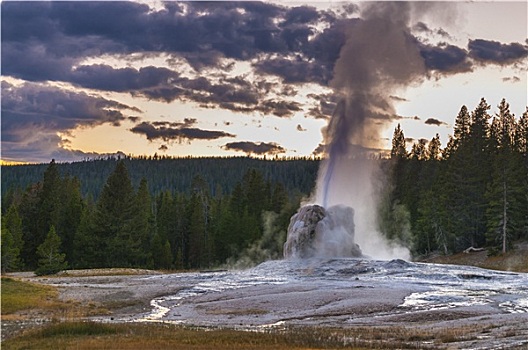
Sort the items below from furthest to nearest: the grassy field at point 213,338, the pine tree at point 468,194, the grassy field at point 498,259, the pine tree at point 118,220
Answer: the pine tree at point 468,194, the pine tree at point 118,220, the grassy field at point 498,259, the grassy field at point 213,338

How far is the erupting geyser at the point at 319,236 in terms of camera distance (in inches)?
2338

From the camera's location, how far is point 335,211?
63531 millimetres

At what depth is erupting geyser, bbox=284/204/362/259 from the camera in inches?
2338

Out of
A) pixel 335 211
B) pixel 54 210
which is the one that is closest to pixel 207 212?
pixel 54 210

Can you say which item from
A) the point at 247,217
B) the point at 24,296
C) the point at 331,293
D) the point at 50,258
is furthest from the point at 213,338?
the point at 247,217

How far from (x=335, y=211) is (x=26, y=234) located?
3902cm

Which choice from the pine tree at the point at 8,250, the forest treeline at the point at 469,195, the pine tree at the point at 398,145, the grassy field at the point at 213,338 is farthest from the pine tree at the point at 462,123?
the grassy field at the point at 213,338

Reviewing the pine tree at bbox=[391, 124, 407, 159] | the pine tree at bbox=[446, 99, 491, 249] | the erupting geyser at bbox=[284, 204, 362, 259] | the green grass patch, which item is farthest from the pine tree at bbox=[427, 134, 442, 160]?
the green grass patch

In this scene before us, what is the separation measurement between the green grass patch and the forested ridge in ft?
72.3

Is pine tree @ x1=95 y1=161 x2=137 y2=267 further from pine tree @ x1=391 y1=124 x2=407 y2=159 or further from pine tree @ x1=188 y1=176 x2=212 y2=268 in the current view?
pine tree @ x1=391 y1=124 x2=407 y2=159

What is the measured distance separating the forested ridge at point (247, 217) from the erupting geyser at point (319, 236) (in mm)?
19877

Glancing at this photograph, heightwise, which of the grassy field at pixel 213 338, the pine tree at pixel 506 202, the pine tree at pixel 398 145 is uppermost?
the pine tree at pixel 398 145

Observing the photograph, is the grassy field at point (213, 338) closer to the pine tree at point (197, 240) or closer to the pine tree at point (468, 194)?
the pine tree at point (468, 194)

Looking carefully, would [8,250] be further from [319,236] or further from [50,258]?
[319,236]
